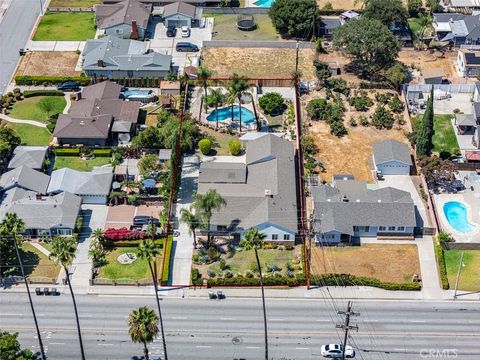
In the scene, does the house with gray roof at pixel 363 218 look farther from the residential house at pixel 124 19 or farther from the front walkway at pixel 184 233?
the residential house at pixel 124 19

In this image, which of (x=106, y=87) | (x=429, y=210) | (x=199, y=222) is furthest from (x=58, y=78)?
(x=429, y=210)

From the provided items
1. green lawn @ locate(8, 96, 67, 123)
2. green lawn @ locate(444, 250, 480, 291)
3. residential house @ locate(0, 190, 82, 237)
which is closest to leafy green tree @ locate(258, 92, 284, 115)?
green lawn @ locate(8, 96, 67, 123)

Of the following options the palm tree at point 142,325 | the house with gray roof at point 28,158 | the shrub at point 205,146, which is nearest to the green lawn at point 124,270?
the palm tree at point 142,325

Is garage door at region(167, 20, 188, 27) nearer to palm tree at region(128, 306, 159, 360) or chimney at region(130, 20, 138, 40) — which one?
chimney at region(130, 20, 138, 40)

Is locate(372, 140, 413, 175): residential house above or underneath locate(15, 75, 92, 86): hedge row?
underneath

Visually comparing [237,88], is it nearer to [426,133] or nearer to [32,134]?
[426,133]

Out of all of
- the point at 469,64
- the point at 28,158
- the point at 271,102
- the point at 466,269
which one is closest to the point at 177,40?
the point at 271,102
